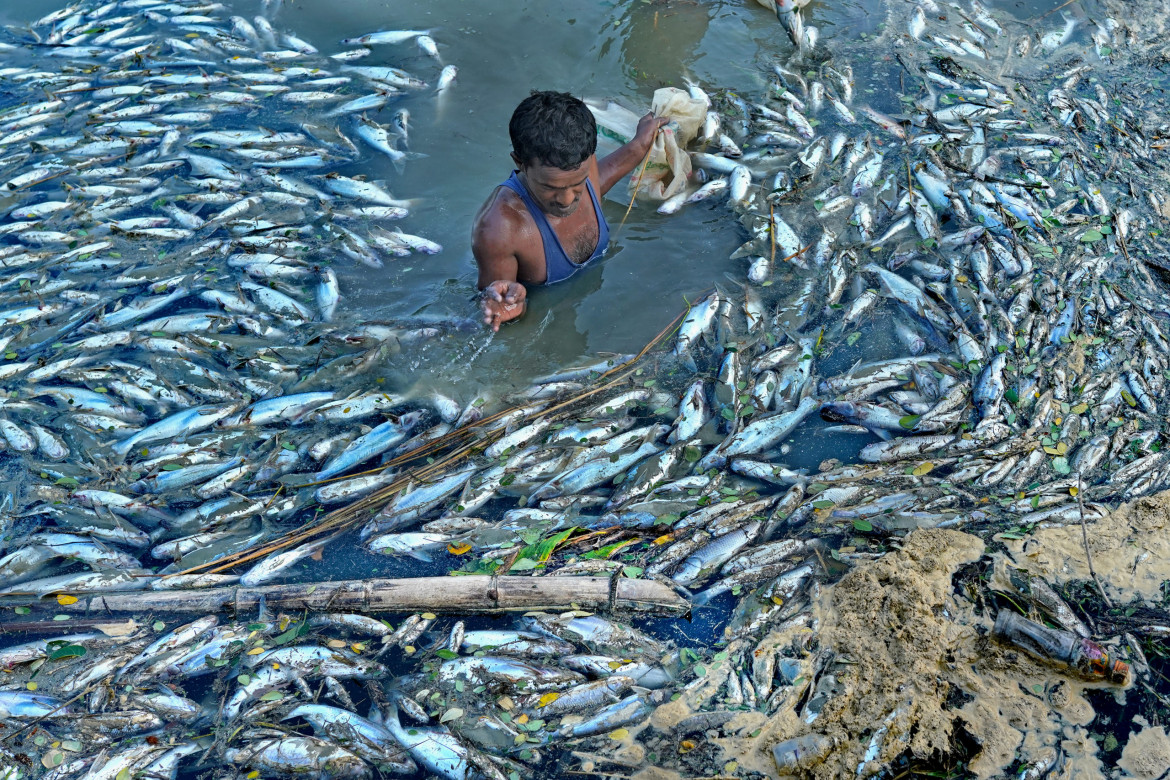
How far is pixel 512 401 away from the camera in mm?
4598

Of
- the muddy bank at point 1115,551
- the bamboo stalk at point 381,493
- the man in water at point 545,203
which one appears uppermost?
the man in water at point 545,203

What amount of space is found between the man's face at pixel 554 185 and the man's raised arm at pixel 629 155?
0.80 meters

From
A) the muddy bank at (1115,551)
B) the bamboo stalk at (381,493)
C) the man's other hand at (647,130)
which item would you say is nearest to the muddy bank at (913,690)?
the muddy bank at (1115,551)

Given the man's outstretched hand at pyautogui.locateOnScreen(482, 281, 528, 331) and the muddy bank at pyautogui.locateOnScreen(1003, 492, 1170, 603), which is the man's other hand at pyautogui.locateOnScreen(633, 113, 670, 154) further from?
the muddy bank at pyautogui.locateOnScreen(1003, 492, 1170, 603)

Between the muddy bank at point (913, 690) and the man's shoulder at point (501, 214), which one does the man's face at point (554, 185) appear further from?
the muddy bank at point (913, 690)

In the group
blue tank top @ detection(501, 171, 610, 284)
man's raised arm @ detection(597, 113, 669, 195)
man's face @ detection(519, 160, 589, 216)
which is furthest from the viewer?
man's raised arm @ detection(597, 113, 669, 195)

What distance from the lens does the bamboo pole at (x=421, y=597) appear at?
11.5ft

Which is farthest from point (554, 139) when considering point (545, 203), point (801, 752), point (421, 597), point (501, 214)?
point (801, 752)

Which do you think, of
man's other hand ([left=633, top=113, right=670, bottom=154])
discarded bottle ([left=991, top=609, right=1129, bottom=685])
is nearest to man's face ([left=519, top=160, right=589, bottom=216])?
man's other hand ([left=633, top=113, right=670, bottom=154])

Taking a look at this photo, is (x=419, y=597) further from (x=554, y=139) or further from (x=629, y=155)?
(x=629, y=155)

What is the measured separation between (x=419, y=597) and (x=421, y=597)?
0.03 feet

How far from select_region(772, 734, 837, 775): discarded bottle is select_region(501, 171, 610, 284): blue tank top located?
3147 millimetres

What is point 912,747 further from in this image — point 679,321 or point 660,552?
point 679,321

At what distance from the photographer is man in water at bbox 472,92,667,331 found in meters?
3.96
